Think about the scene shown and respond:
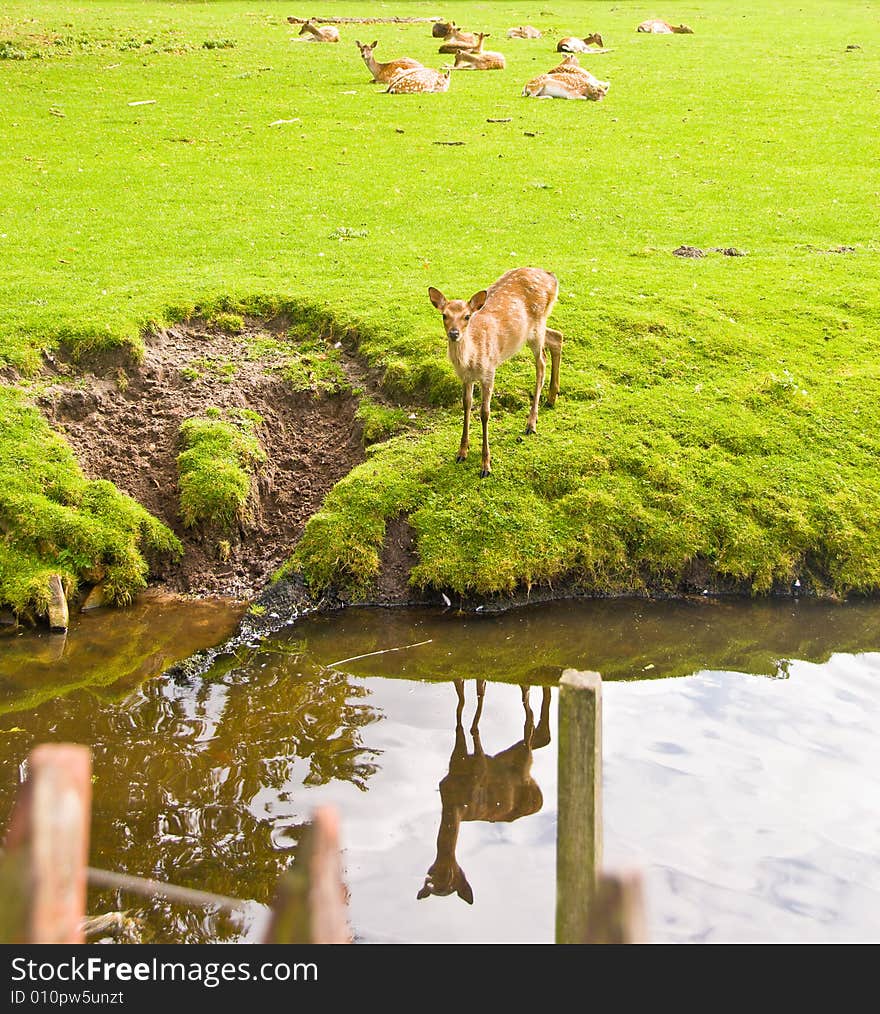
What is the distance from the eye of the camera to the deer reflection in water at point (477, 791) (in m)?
5.85

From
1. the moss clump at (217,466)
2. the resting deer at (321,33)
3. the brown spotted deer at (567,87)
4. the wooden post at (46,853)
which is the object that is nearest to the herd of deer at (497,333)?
the moss clump at (217,466)

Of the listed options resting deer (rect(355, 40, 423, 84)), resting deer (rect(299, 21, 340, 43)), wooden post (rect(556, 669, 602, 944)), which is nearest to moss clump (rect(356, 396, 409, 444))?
wooden post (rect(556, 669, 602, 944))

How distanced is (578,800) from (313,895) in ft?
3.88

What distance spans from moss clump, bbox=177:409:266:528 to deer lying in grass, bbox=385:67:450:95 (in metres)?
16.7

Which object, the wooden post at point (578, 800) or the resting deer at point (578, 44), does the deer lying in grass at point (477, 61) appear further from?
the wooden post at point (578, 800)

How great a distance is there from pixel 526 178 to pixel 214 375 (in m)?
9.38

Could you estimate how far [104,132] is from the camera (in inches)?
802

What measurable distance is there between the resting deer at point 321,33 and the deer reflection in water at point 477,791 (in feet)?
90.1

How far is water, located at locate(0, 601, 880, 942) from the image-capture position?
18.6ft

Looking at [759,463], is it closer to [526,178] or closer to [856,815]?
[856,815]

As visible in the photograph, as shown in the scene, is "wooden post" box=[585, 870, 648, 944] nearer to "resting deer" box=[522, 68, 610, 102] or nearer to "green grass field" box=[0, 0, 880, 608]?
"green grass field" box=[0, 0, 880, 608]
